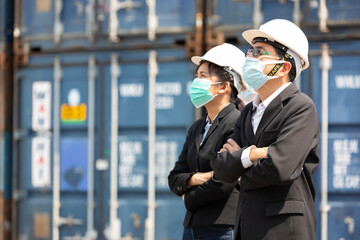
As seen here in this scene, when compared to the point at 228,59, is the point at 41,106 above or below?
below

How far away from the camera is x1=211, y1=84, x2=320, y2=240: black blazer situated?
254cm

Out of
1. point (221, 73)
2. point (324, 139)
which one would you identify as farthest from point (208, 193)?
point (324, 139)

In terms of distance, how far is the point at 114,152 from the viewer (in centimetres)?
576

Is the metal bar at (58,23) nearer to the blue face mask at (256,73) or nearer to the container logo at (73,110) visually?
the container logo at (73,110)

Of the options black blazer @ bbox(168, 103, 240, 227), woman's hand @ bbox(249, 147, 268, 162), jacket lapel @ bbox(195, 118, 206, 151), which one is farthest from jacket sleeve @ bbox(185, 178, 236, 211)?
woman's hand @ bbox(249, 147, 268, 162)

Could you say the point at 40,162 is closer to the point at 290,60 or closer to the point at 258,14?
the point at 258,14

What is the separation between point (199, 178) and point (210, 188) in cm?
14

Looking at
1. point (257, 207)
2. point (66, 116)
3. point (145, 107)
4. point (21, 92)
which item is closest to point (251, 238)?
point (257, 207)

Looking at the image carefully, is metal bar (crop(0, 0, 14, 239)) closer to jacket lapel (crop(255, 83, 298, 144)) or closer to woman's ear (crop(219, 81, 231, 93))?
woman's ear (crop(219, 81, 231, 93))

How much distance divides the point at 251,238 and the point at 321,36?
3068mm

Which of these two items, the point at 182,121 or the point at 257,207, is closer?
the point at 257,207

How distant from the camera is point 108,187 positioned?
5.80m

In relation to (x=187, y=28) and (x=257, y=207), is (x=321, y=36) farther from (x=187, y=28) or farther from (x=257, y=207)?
(x=257, y=207)

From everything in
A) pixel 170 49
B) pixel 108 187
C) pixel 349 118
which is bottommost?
pixel 108 187
